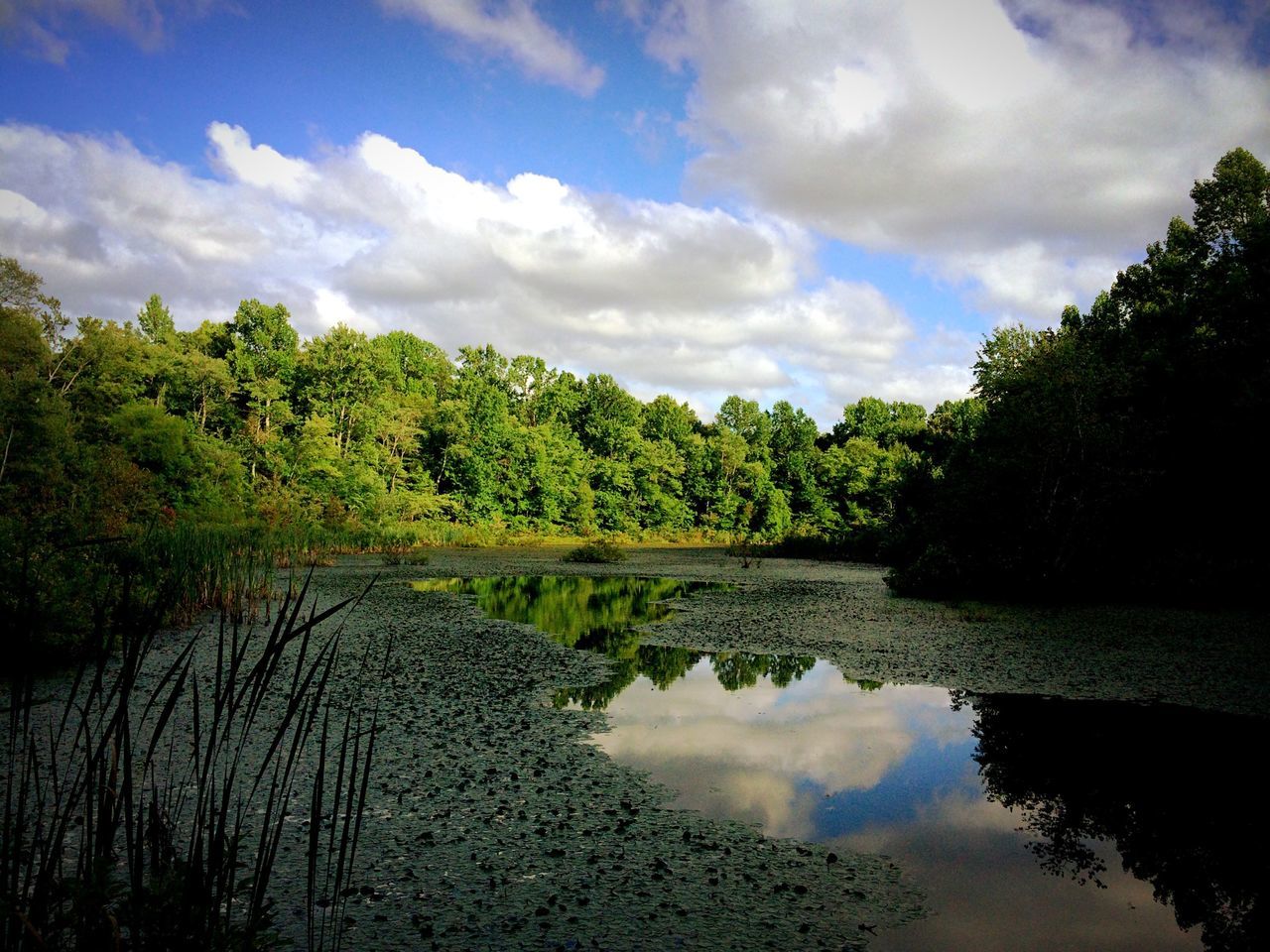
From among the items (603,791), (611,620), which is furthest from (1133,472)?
(603,791)

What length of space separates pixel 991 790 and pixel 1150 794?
91cm

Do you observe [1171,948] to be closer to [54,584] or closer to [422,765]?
[422,765]

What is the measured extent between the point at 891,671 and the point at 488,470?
106 ft

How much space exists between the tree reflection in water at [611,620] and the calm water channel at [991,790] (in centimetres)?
10

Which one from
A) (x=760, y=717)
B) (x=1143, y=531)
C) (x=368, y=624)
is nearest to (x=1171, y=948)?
(x=760, y=717)

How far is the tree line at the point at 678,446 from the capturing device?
1330 cm

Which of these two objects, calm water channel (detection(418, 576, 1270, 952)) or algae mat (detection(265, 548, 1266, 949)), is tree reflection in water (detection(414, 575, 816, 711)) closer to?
calm water channel (detection(418, 576, 1270, 952))

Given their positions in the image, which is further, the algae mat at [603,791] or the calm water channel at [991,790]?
the calm water channel at [991,790]

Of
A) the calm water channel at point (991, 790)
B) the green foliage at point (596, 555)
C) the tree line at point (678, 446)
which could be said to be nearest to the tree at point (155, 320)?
the tree line at point (678, 446)

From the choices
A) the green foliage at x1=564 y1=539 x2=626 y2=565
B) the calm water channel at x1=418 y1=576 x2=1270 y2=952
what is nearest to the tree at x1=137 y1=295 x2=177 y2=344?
the green foliage at x1=564 y1=539 x2=626 y2=565

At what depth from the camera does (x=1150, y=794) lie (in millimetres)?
→ 4586

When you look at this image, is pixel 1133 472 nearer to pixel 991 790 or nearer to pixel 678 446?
pixel 991 790

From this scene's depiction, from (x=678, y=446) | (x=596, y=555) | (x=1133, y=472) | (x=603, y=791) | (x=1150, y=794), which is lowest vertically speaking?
(x=596, y=555)

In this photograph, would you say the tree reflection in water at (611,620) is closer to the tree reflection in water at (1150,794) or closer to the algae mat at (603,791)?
the algae mat at (603,791)
